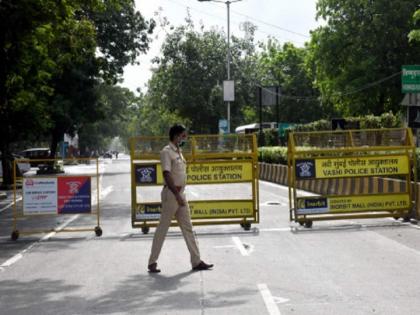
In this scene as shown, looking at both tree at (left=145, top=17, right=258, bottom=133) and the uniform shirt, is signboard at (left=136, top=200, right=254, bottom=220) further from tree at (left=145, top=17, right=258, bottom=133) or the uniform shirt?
tree at (left=145, top=17, right=258, bottom=133)

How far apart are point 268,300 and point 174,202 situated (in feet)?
8.14

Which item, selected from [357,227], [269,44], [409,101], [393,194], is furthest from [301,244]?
[269,44]

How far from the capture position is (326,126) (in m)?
31.2

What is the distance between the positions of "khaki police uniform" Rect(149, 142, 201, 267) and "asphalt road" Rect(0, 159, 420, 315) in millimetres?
301

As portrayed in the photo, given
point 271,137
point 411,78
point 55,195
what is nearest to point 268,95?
point 271,137

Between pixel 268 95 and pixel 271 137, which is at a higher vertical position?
pixel 268 95

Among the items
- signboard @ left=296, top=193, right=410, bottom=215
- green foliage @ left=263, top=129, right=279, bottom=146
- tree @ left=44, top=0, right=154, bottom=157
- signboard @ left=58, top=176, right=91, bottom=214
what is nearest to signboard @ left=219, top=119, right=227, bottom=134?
green foliage @ left=263, top=129, right=279, bottom=146

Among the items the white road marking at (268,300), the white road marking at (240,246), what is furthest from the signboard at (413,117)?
the white road marking at (268,300)

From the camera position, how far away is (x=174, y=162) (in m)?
9.27

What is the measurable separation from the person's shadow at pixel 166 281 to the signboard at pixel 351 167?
5538 mm

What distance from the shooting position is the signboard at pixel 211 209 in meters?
13.4

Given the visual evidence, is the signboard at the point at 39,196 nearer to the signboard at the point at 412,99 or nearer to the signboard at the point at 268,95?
the signboard at the point at 412,99

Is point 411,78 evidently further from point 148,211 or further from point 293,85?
point 293,85

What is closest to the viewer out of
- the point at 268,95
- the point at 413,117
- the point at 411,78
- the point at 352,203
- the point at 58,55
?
the point at 352,203
